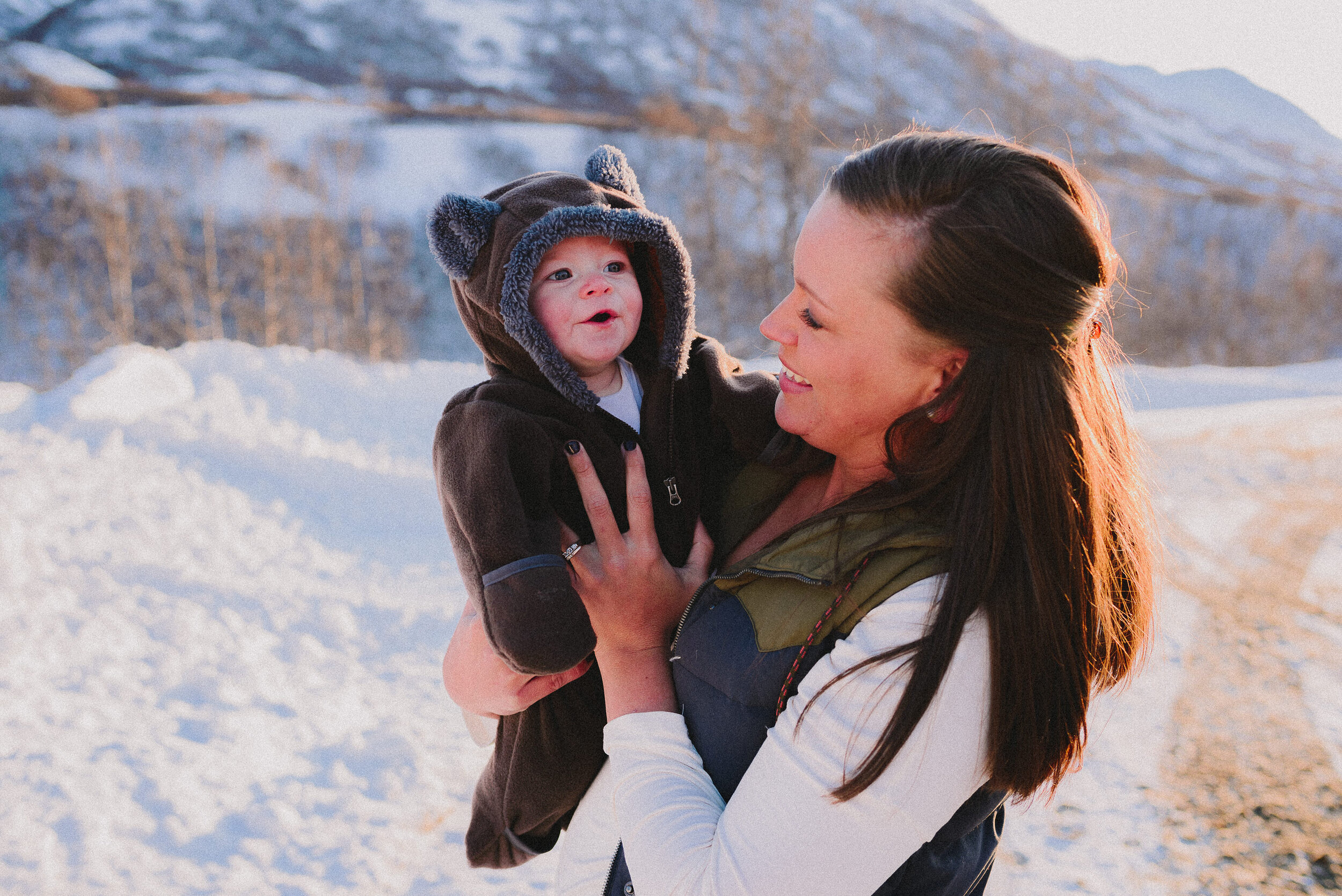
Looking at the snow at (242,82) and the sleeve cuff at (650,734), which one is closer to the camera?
the sleeve cuff at (650,734)

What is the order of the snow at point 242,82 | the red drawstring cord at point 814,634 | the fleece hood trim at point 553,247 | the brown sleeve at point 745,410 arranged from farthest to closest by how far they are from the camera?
the snow at point 242,82 → the brown sleeve at point 745,410 → the fleece hood trim at point 553,247 → the red drawstring cord at point 814,634

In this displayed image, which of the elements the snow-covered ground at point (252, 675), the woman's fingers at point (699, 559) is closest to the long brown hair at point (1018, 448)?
the woman's fingers at point (699, 559)

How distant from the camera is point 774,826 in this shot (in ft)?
3.45

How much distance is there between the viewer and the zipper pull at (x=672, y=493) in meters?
1.72

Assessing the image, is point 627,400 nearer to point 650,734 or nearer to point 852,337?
point 852,337

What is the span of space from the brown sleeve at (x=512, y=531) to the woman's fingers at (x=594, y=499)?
5cm

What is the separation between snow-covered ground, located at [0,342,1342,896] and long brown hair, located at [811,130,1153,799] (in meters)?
2.21

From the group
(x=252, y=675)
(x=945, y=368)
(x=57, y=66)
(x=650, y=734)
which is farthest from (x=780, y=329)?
(x=57, y=66)

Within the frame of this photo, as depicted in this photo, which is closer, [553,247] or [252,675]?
[553,247]

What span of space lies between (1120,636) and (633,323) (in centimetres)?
106

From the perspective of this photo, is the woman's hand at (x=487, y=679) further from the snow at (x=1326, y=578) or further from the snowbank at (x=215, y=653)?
the snow at (x=1326, y=578)

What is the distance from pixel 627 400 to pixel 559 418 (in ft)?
0.65

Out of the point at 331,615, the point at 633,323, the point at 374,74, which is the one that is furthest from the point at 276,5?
the point at 633,323

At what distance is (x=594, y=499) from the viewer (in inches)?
62.6
